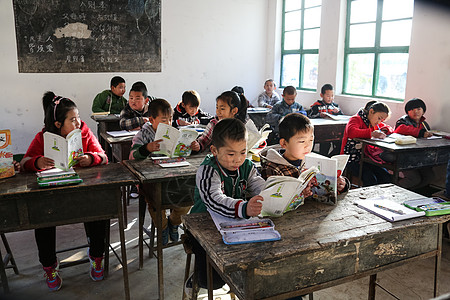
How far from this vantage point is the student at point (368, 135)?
374cm

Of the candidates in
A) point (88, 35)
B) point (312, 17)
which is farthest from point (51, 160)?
point (312, 17)

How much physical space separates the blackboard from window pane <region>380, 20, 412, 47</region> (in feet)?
11.7

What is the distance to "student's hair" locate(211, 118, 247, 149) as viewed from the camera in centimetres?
168

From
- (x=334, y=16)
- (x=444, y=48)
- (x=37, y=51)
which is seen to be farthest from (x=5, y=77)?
(x=444, y=48)

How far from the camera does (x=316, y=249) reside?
1409mm

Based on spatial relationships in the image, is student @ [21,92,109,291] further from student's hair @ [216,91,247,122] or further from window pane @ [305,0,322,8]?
window pane @ [305,0,322,8]

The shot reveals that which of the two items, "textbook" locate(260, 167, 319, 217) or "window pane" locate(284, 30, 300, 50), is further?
"window pane" locate(284, 30, 300, 50)

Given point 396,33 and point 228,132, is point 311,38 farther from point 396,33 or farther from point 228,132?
point 228,132

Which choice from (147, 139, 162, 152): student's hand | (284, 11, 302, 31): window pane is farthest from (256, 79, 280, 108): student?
(147, 139, 162, 152): student's hand

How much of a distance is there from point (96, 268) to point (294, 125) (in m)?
1.62

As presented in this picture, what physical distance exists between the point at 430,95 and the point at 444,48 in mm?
529

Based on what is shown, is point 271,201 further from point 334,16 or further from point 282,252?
point 334,16

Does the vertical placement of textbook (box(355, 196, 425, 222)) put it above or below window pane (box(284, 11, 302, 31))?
below

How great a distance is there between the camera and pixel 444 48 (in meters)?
4.29
